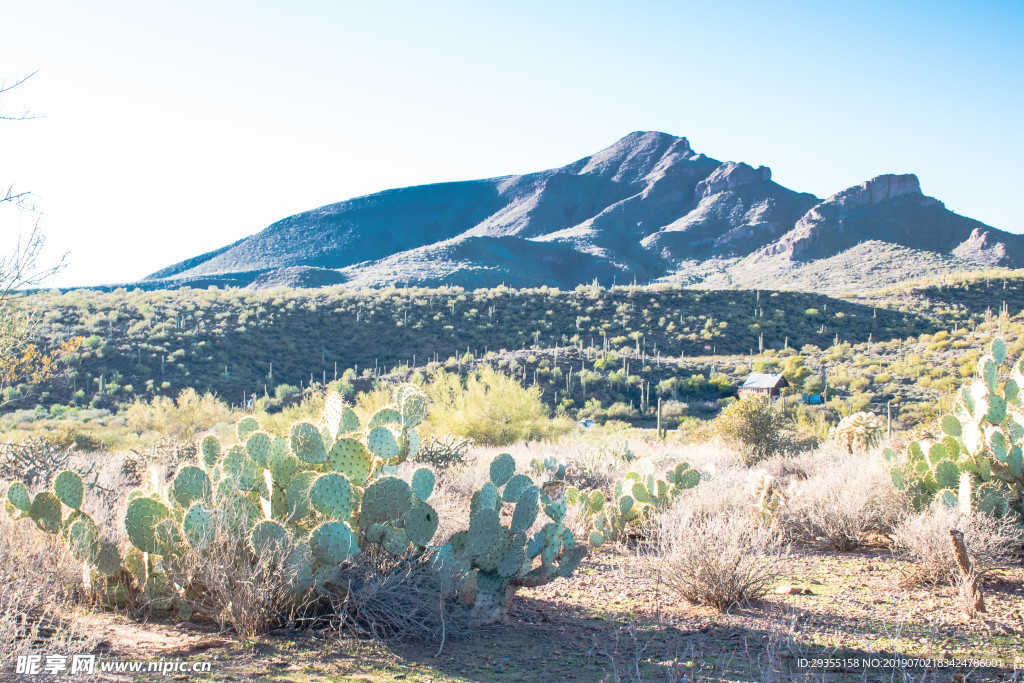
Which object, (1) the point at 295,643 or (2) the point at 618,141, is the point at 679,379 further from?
(2) the point at 618,141

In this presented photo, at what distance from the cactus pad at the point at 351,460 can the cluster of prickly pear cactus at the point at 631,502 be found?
11.8 feet

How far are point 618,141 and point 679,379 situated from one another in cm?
10268

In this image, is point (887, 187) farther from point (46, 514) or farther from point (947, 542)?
point (46, 514)

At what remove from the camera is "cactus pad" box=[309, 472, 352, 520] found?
4.54 m

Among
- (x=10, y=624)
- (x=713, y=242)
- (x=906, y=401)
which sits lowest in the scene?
(x=906, y=401)

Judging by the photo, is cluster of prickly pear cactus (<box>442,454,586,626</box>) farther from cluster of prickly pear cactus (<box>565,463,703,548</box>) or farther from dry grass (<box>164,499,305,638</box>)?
cluster of prickly pear cactus (<box>565,463,703,548</box>)

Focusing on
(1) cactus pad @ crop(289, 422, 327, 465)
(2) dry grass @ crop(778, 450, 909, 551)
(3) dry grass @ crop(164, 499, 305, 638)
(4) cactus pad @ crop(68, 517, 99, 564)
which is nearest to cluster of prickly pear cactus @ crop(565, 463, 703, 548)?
(2) dry grass @ crop(778, 450, 909, 551)

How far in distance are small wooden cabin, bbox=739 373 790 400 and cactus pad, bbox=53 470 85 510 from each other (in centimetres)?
2621

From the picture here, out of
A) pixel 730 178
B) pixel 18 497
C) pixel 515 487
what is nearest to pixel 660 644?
pixel 515 487

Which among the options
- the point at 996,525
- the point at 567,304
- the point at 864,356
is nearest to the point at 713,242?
the point at 567,304

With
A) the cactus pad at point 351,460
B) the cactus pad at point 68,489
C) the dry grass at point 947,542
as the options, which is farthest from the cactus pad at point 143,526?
the dry grass at point 947,542

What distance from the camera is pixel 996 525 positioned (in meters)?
6.63

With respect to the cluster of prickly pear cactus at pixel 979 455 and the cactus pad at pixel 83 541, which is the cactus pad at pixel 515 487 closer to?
the cactus pad at pixel 83 541

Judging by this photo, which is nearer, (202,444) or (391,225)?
(202,444)
